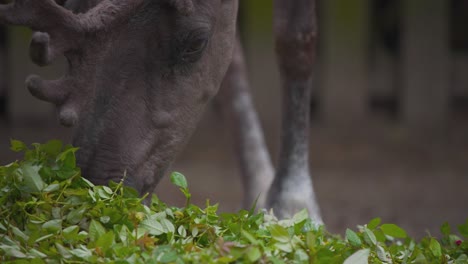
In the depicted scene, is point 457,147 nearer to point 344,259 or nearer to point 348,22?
point 348,22

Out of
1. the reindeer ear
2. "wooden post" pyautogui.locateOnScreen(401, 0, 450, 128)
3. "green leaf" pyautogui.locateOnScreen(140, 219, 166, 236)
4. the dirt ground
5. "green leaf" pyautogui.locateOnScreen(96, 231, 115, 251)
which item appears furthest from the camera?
"wooden post" pyautogui.locateOnScreen(401, 0, 450, 128)

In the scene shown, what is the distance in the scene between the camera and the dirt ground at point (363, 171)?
164 inches

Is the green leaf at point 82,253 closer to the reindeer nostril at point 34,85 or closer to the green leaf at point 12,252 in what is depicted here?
the green leaf at point 12,252

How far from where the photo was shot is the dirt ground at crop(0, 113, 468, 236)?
4.17 meters

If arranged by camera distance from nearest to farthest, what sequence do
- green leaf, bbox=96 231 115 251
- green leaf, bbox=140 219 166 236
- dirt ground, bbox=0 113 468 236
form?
green leaf, bbox=96 231 115 251 → green leaf, bbox=140 219 166 236 → dirt ground, bbox=0 113 468 236

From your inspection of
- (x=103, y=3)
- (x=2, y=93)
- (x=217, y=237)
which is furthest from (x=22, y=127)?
(x=217, y=237)

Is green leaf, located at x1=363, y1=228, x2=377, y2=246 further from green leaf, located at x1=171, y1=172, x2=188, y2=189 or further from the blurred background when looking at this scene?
the blurred background

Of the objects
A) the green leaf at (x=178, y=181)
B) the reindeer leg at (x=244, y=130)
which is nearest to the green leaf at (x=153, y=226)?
the green leaf at (x=178, y=181)

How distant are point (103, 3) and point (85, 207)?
599 mm

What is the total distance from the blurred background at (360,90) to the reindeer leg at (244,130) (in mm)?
1677

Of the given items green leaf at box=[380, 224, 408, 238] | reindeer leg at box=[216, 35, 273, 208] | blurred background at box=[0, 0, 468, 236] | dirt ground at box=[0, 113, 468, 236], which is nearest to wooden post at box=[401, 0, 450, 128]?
blurred background at box=[0, 0, 468, 236]

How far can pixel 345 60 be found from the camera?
6316 mm

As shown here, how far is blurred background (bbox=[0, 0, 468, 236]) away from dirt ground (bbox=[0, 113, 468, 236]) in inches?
0.7

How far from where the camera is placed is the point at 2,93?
6.61 meters
